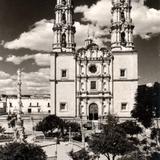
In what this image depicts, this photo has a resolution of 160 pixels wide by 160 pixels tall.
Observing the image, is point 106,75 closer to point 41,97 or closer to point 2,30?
point 2,30

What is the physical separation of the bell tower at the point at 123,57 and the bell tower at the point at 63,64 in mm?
4432

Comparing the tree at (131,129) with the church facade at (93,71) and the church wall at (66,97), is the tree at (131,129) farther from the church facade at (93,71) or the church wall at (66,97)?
the church wall at (66,97)

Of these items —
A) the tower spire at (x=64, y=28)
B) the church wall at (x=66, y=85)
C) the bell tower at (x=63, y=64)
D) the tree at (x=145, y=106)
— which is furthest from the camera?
the church wall at (x=66, y=85)

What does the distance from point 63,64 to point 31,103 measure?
92.4 ft

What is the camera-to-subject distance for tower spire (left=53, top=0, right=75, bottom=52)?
42.1m

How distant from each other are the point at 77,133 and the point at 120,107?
8.10 m

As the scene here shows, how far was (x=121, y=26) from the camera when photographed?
41875 mm

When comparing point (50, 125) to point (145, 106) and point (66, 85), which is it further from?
point (145, 106)

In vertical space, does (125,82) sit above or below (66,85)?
above

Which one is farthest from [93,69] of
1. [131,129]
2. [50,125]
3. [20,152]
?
[20,152]

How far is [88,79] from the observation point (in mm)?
43094

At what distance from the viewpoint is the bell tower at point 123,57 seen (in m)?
41.9

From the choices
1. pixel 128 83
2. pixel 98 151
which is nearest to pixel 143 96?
pixel 128 83

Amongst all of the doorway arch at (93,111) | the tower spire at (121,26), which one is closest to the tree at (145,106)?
the doorway arch at (93,111)
